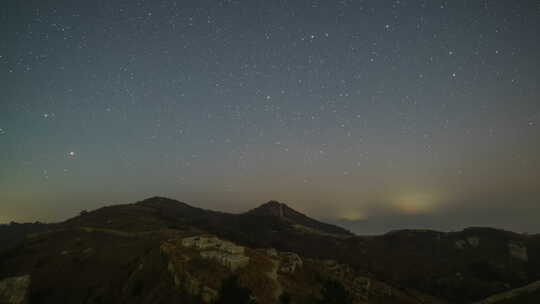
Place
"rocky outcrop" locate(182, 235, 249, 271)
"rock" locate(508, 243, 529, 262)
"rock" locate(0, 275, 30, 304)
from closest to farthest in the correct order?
"rocky outcrop" locate(182, 235, 249, 271) < "rock" locate(0, 275, 30, 304) < "rock" locate(508, 243, 529, 262)

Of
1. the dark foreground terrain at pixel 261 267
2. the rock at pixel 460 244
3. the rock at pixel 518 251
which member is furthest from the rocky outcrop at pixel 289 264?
the rock at pixel 518 251

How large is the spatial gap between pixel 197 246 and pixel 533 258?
16928cm

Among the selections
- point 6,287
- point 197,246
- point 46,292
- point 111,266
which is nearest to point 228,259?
point 197,246

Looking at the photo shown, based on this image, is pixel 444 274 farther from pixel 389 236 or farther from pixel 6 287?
pixel 6 287

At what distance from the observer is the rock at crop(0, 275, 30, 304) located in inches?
2523

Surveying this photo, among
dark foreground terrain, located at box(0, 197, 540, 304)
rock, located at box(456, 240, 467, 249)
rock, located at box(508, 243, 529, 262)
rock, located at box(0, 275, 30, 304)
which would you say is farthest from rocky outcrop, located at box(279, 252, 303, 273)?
rock, located at box(508, 243, 529, 262)

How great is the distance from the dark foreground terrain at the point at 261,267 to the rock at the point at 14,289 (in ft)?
0.91

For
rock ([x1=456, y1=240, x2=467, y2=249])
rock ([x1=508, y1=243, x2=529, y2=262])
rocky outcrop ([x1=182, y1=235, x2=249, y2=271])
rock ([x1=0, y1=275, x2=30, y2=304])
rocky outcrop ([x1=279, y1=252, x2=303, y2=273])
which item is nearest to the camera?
rocky outcrop ([x1=182, y1=235, x2=249, y2=271])

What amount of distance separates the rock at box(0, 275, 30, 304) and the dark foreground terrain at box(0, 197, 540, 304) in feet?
0.91

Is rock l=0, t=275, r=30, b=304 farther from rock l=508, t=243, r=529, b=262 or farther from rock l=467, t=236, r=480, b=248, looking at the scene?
rock l=508, t=243, r=529, b=262

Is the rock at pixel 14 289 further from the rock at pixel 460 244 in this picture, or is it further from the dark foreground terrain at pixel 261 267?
the rock at pixel 460 244

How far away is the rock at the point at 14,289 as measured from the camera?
64.1m

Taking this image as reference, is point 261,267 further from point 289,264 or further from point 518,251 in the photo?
point 518,251

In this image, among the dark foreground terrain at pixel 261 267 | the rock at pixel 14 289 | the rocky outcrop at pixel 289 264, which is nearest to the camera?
the dark foreground terrain at pixel 261 267
